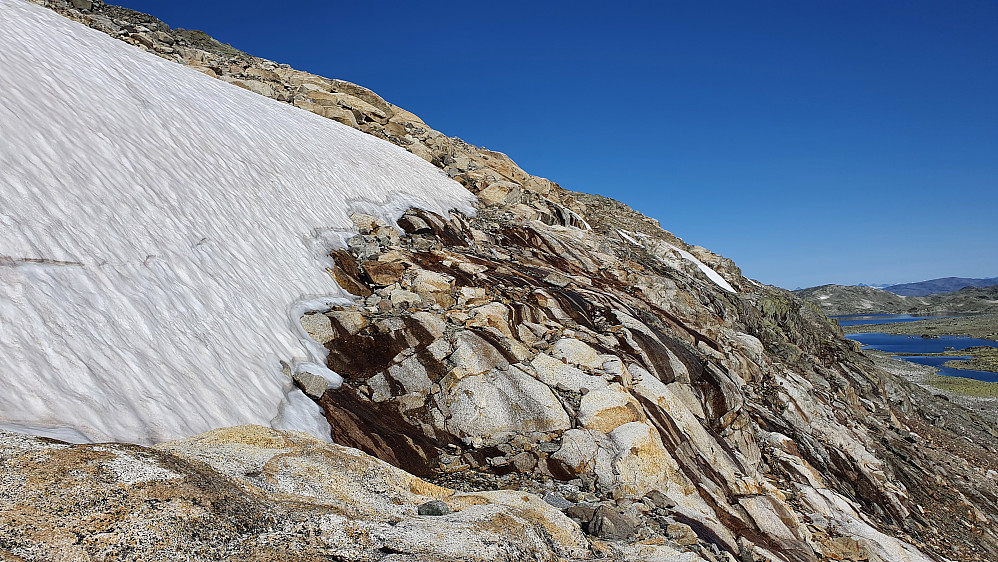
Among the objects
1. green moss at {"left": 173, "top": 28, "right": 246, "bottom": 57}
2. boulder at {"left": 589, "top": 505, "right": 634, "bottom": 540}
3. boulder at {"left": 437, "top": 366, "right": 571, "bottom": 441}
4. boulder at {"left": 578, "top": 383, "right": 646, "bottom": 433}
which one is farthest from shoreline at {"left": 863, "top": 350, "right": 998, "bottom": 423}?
green moss at {"left": 173, "top": 28, "right": 246, "bottom": 57}

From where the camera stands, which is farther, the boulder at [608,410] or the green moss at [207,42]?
the green moss at [207,42]

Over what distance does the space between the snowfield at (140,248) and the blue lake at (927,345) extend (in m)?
115

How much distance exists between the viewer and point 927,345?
135 meters

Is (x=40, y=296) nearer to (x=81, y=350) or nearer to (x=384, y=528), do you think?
(x=81, y=350)

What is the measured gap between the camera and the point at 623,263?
87.7 ft

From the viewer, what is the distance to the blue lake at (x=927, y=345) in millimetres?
90925

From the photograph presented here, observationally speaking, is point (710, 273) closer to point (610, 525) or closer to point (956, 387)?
point (610, 525)

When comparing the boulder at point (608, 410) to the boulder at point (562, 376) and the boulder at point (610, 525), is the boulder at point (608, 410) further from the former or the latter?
the boulder at point (610, 525)

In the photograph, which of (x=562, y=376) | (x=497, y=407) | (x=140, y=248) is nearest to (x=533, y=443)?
(x=497, y=407)

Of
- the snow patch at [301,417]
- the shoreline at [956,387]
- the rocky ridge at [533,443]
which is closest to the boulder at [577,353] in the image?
Result: the rocky ridge at [533,443]

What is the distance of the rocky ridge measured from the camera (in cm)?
452

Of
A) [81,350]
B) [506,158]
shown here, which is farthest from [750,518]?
[506,158]

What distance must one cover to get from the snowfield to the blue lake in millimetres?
115400

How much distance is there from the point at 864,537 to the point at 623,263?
52.0ft
